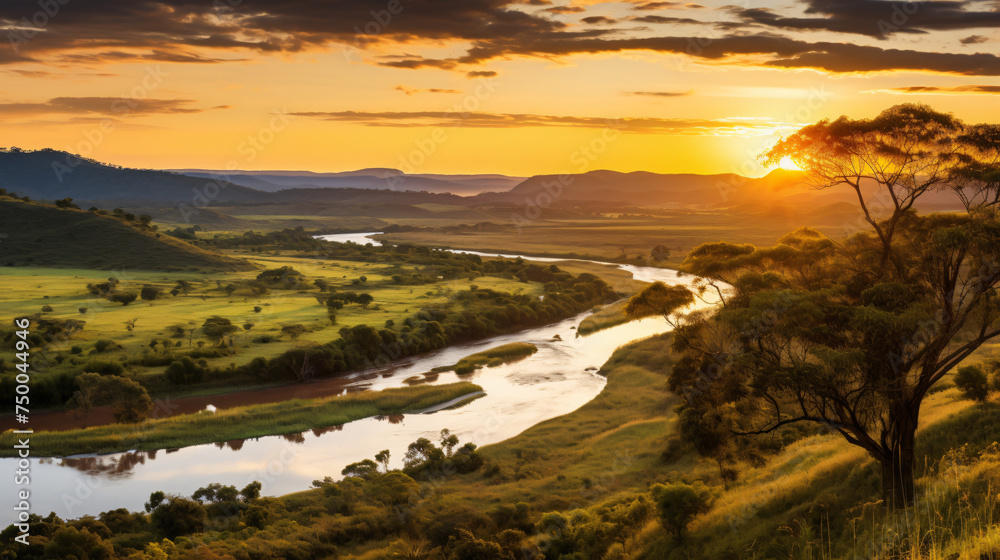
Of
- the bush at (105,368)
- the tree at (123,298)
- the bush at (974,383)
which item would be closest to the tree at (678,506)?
the bush at (974,383)

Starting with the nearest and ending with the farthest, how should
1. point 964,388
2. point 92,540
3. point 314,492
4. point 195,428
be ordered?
point 964,388 < point 92,540 < point 314,492 < point 195,428

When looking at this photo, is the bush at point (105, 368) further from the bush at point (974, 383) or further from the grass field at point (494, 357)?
the bush at point (974, 383)

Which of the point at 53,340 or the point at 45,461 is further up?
the point at 53,340

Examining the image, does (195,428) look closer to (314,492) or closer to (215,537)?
(314,492)

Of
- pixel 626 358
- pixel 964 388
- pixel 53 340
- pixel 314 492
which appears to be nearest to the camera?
pixel 964 388

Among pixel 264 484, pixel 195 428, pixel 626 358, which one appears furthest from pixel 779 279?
pixel 626 358

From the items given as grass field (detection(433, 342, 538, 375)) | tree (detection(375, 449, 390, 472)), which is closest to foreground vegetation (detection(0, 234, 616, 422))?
grass field (detection(433, 342, 538, 375))
